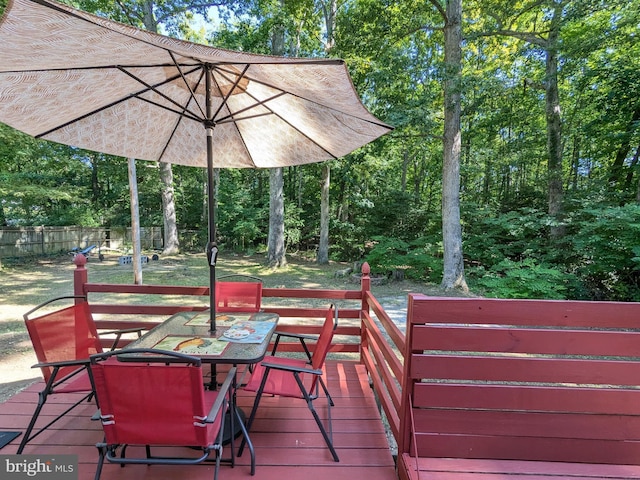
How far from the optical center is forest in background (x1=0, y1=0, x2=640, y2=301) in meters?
6.55

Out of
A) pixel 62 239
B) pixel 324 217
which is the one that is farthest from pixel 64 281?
pixel 324 217

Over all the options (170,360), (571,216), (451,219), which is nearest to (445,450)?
(170,360)

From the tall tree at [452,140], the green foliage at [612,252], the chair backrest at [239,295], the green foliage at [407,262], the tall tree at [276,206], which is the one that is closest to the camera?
the chair backrest at [239,295]

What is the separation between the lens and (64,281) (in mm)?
8281

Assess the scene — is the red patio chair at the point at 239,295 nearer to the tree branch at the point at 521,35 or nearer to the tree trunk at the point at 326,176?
the tree branch at the point at 521,35

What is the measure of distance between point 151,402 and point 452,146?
7.48m

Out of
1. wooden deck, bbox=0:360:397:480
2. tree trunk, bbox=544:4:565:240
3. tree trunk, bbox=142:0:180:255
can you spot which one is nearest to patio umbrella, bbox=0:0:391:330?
wooden deck, bbox=0:360:397:480

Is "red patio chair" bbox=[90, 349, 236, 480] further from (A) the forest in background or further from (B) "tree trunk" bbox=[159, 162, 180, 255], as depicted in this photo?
(B) "tree trunk" bbox=[159, 162, 180, 255]

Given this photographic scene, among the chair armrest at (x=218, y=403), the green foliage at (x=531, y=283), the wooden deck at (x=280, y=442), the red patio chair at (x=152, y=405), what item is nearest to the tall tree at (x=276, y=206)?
the green foliage at (x=531, y=283)

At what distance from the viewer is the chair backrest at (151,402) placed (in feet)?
4.30

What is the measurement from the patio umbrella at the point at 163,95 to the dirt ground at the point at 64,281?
8.78ft

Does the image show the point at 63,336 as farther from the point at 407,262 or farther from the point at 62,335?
the point at 407,262

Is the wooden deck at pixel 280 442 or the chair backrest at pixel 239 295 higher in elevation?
the chair backrest at pixel 239 295

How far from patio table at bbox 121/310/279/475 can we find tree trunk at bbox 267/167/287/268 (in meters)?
8.27
